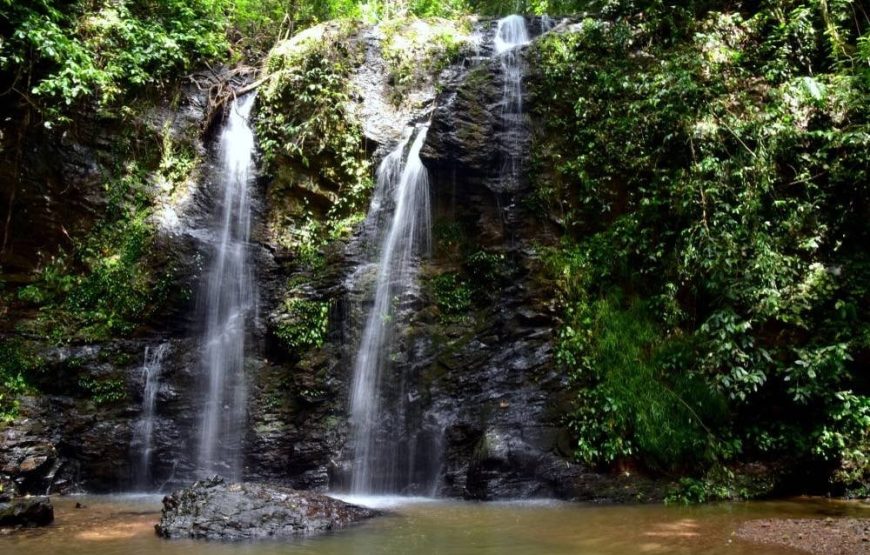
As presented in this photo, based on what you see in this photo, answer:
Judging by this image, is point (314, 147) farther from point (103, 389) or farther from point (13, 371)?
point (13, 371)

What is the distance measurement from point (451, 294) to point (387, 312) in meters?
1.12

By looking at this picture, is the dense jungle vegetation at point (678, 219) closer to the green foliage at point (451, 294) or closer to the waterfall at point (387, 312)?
the waterfall at point (387, 312)

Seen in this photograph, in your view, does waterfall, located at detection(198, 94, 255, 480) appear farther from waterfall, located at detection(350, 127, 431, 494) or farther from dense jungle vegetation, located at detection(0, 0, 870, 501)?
waterfall, located at detection(350, 127, 431, 494)

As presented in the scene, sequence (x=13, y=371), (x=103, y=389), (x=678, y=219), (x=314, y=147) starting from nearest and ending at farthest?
1. (x=678, y=219)
2. (x=13, y=371)
3. (x=103, y=389)
4. (x=314, y=147)

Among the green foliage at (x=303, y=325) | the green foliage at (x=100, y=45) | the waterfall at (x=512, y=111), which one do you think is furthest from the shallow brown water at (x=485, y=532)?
the green foliage at (x=100, y=45)

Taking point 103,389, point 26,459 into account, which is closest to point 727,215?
point 103,389

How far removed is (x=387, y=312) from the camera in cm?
1022

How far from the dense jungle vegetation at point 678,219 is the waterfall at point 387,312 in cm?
97

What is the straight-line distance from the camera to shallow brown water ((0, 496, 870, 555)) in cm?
537

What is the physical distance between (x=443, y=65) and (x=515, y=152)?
343 centimetres

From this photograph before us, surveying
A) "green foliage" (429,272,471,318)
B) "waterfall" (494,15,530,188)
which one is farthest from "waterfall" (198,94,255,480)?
"waterfall" (494,15,530,188)

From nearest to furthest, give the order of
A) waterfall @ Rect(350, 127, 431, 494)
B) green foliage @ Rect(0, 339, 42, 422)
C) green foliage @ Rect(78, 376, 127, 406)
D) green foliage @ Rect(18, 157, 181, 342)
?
waterfall @ Rect(350, 127, 431, 494) < green foliage @ Rect(0, 339, 42, 422) < green foliage @ Rect(78, 376, 127, 406) < green foliage @ Rect(18, 157, 181, 342)

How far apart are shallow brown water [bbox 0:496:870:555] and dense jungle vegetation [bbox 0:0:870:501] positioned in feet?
3.76

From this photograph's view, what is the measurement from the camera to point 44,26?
1062 cm
